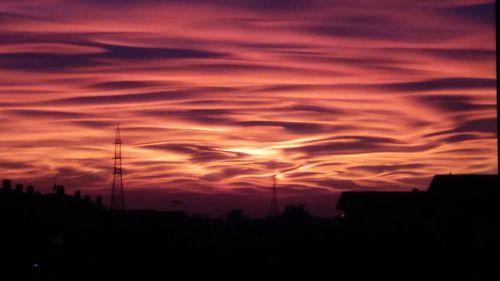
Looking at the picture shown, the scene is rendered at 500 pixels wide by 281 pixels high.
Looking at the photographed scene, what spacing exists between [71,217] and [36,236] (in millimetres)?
14693

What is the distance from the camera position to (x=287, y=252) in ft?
142

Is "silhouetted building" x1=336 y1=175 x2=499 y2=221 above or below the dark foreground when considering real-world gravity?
above

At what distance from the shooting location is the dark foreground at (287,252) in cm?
3488

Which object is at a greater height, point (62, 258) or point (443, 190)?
point (443, 190)

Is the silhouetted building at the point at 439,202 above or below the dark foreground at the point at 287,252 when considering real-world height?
above

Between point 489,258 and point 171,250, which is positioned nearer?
point 489,258

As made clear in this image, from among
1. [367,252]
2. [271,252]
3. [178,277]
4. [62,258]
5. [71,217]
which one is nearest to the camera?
[367,252]

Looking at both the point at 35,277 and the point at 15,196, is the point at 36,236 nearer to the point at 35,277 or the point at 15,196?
the point at 15,196

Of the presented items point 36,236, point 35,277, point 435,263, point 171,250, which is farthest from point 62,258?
point 435,263

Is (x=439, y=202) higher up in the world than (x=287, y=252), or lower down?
higher up

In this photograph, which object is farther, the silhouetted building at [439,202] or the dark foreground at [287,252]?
the silhouetted building at [439,202]

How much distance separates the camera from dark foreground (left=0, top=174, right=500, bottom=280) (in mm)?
34875

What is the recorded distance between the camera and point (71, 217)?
8075 cm

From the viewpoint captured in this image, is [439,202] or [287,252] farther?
[439,202]
